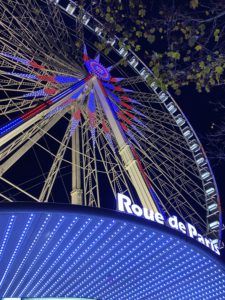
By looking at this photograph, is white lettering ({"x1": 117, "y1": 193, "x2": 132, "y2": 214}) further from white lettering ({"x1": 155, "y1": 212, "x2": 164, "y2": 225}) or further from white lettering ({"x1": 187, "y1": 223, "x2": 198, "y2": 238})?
Result: white lettering ({"x1": 187, "y1": 223, "x2": 198, "y2": 238})

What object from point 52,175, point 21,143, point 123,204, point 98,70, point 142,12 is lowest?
point 52,175

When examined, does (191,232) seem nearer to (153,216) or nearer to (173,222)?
(173,222)

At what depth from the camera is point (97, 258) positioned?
11766 millimetres

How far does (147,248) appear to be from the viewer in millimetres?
11312

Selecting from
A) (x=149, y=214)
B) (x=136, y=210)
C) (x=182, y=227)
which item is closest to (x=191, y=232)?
(x=182, y=227)

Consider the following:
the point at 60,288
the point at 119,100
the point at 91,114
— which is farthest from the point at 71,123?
the point at 60,288

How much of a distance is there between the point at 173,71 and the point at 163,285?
21.6 feet

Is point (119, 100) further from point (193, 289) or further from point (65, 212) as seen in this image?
point (65, 212)

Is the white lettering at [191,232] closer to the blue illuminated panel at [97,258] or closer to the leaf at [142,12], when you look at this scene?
the blue illuminated panel at [97,258]

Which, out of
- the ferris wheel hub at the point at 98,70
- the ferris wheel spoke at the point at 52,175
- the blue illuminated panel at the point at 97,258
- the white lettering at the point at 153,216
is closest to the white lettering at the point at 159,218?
the white lettering at the point at 153,216

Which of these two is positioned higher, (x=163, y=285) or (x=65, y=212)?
(x=65, y=212)

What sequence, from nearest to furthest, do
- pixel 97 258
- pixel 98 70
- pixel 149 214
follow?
pixel 149 214
pixel 97 258
pixel 98 70

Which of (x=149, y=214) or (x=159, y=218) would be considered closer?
(x=149, y=214)

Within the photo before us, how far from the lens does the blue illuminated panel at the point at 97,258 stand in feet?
31.0
